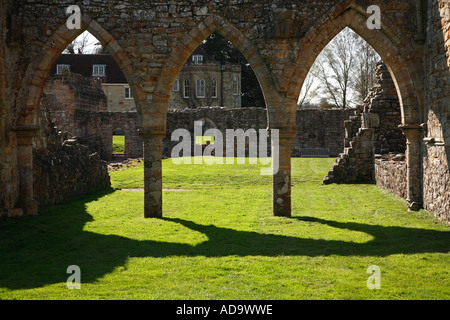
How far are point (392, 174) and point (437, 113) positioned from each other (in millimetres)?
3817

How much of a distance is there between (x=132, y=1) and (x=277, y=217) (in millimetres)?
5249

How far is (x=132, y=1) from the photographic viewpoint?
974cm

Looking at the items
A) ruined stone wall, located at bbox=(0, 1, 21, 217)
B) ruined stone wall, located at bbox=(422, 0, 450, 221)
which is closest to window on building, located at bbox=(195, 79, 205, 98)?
ruined stone wall, located at bbox=(0, 1, 21, 217)

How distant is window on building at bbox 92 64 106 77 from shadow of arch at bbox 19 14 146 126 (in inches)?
1412

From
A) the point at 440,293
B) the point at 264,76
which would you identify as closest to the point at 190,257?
the point at 440,293

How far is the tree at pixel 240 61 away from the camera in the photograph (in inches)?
1624

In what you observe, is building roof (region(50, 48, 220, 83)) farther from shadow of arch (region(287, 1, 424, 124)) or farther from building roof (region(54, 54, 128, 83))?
shadow of arch (region(287, 1, 424, 124))

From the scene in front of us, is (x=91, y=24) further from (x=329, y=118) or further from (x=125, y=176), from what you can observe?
(x=329, y=118)

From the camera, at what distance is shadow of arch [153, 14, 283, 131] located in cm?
960

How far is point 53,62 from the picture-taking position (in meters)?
9.88

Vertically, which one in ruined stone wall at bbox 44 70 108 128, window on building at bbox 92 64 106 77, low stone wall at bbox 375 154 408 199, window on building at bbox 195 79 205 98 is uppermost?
window on building at bbox 92 64 106 77

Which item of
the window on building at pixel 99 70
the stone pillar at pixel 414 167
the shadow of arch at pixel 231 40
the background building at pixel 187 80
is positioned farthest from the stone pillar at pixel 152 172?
the window on building at pixel 99 70

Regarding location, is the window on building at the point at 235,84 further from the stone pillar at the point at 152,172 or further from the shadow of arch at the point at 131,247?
the shadow of arch at the point at 131,247

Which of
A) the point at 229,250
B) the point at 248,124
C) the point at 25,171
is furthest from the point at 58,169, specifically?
the point at 248,124
